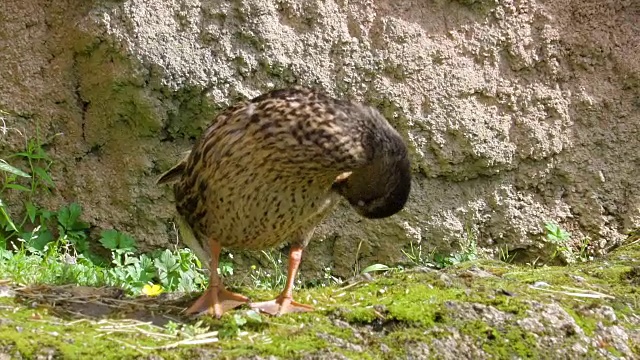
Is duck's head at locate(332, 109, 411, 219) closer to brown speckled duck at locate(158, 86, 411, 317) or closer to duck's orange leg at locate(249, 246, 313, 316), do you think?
brown speckled duck at locate(158, 86, 411, 317)

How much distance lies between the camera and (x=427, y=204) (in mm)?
6645

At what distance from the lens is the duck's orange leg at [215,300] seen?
452 cm

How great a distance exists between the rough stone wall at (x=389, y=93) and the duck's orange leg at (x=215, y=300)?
1718 millimetres

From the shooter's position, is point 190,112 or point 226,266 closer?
point 190,112

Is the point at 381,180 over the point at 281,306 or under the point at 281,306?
over

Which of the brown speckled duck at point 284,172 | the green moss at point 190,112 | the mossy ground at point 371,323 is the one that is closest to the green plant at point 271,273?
the green moss at point 190,112

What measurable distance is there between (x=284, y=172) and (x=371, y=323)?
2.41 feet

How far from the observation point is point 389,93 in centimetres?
645

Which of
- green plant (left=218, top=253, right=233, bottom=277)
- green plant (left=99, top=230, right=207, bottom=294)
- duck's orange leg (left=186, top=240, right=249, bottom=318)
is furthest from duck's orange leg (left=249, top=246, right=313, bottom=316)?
green plant (left=218, top=253, right=233, bottom=277)

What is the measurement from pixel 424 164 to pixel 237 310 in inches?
93.1

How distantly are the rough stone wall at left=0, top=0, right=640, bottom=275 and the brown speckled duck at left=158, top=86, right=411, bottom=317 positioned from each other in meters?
1.44

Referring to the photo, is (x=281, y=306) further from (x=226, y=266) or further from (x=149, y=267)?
(x=226, y=266)

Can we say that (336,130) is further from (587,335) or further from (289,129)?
(587,335)

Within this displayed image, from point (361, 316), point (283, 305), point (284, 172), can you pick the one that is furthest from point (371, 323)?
point (284, 172)
